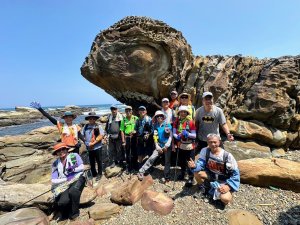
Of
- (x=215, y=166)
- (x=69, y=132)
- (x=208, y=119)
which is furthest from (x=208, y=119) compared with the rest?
(x=69, y=132)

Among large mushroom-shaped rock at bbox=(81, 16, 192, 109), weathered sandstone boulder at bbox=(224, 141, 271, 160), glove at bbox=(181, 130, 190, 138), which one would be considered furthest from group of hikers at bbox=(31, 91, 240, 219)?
weathered sandstone boulder at bbox=(224, 141, 271, 160)

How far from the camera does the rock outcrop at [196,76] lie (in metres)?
9.86

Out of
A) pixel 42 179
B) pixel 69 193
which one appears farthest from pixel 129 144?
pixel 42 179

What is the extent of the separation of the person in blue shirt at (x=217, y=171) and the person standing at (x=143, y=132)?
2.64m

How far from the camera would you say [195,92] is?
415 inches

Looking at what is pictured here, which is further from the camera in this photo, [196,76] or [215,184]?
[196,76]

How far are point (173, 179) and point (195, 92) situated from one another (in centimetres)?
463

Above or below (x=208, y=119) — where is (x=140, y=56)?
above

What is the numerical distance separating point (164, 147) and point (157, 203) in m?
1.85

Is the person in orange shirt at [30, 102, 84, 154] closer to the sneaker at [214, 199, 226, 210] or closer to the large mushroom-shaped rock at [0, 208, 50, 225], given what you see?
the large mushroom-shaped rock at [0, 208, 50, 225]

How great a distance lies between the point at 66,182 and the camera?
6113 millimetres

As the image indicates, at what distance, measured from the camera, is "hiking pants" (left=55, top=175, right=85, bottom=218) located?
6.03 m

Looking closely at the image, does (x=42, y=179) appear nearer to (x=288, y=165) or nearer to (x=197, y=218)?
(x=197, y=218)

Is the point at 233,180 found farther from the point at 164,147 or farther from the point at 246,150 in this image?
the point at 246,150
